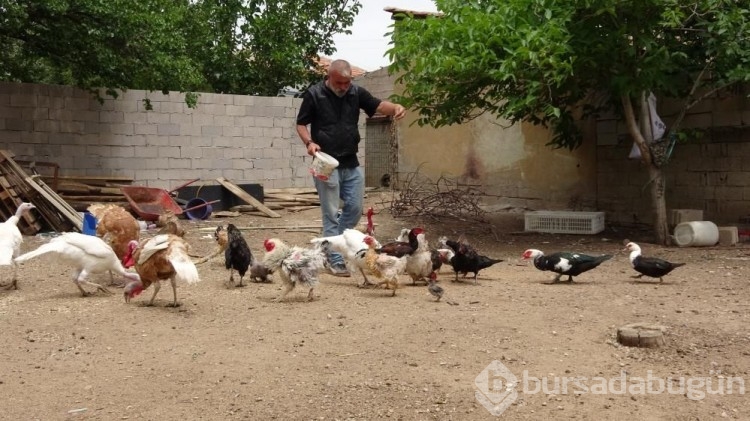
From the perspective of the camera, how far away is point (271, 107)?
1603 cm

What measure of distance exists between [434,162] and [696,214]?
6.85 metres

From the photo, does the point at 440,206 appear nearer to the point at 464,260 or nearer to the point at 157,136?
the point at 464,260

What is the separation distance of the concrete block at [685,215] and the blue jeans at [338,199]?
232 inches

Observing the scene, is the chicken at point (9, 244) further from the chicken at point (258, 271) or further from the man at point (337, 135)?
the man at point (337, 135)

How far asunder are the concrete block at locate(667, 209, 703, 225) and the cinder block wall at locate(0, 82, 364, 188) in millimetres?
7788

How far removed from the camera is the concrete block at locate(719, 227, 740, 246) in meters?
10.9

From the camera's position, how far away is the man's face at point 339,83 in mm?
8008

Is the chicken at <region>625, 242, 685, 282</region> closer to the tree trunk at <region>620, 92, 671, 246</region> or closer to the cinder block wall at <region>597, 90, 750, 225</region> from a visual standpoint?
the tree trunk at <region>620, 92, 671, 246</region>

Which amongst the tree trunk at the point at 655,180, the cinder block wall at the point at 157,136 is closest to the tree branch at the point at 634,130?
the tree trunk at the point at 655,180

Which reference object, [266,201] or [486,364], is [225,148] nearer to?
[266,201]

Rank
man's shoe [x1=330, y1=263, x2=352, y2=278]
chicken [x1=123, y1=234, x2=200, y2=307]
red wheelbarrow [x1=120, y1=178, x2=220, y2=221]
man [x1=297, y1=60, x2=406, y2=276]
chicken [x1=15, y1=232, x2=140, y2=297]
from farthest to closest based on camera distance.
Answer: red wheelbarrow [x1=120, y1=178, x2=220, y2=221], man's shoe [x1=330, y1=263, x2=352, y2=278], man [x1=297, y1=60, x2=406, y2=276], chicken [x1=15, y1=232, x2=140, y2=297], chicken [x1=123, y1=234, x2=200, y2=307]

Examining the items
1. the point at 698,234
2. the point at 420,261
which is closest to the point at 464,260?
the point at 420,261

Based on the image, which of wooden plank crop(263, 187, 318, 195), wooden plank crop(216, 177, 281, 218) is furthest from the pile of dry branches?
wooden plank crop(263, 187, 318, 195)

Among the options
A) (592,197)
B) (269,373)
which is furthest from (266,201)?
(269,373)
